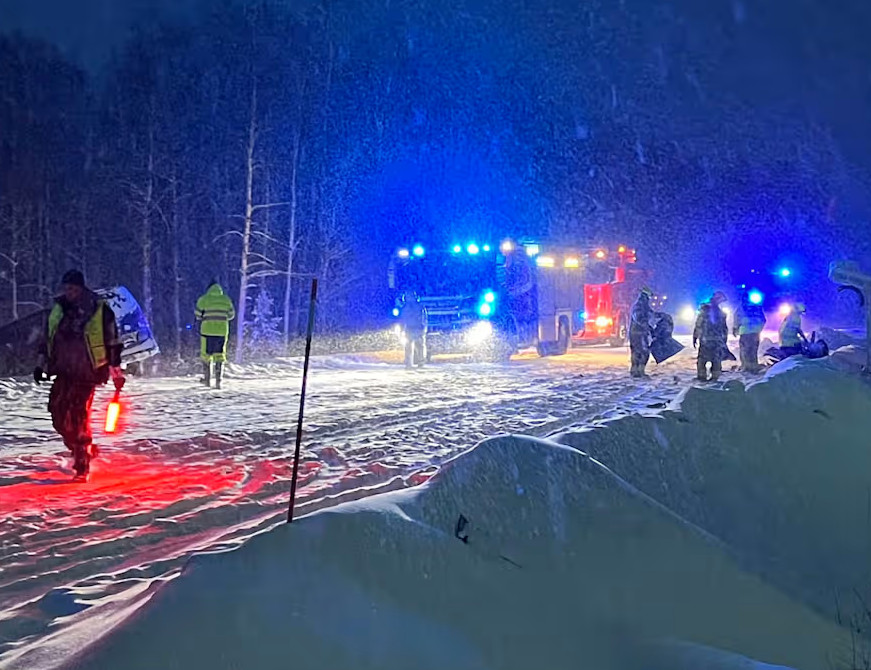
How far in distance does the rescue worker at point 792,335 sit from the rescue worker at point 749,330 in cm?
60

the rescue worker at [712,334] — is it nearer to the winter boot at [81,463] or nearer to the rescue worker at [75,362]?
the rescue worker at [75,362]

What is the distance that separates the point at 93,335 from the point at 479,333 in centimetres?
1358

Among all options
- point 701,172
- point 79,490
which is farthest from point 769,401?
point 701,172

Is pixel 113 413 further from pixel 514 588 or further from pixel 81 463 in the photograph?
pixel 514 588

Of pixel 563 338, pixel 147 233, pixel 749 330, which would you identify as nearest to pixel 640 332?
pixel 749 330

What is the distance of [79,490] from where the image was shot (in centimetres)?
664

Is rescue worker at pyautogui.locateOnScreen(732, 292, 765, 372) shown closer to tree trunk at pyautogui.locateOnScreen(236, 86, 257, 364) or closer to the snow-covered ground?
the snow-covered ground

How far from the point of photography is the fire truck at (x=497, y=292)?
19438 mm

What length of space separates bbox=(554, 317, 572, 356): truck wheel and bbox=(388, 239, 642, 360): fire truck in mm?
18

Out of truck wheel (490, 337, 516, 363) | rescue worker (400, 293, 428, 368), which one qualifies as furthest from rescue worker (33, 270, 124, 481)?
truck wheel (490, 337, 516, 363)

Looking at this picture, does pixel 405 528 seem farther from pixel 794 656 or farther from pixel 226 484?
pixel 226 484

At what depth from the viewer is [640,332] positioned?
1628 cm

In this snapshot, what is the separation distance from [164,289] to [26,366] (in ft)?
61.6

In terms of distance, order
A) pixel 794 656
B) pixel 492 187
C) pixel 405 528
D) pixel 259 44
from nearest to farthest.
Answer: pixel 405 528 → pixel 794 656 → pixel 259 44 → pixel 492 187
